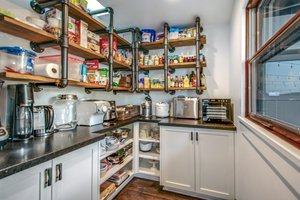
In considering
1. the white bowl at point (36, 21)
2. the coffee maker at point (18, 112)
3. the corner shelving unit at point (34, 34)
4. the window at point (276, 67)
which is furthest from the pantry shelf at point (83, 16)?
the window at point (276, 67)

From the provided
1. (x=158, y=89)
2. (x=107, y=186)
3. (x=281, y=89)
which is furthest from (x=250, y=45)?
(x=107, y=186)

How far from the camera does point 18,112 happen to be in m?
1.15

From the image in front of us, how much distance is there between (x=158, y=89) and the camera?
2531 millimetres

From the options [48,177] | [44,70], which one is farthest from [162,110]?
[48,177]

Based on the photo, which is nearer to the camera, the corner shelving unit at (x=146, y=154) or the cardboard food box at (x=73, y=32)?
the cardboard food box at (x=73, y=32)

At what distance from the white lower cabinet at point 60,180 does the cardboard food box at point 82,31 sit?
104cm

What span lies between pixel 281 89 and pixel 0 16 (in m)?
1.76

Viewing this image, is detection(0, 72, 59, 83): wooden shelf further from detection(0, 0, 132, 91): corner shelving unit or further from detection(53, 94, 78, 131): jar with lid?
detection(53, 94, 78, 131): jar with lid

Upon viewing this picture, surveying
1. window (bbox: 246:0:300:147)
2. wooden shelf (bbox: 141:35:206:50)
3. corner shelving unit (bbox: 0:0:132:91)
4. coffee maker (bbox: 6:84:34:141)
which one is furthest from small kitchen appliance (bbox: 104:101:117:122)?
window (bbox: 246:0:300:147)

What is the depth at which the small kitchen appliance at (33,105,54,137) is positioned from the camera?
129cm

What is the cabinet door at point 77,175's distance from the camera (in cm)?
105

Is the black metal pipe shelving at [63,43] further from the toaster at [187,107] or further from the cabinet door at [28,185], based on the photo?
the toaster at [187,107]

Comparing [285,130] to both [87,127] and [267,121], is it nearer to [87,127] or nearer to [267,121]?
[267,121]

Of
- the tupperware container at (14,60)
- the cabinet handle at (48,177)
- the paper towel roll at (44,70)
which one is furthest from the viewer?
the paper towel roll at (44,70)
